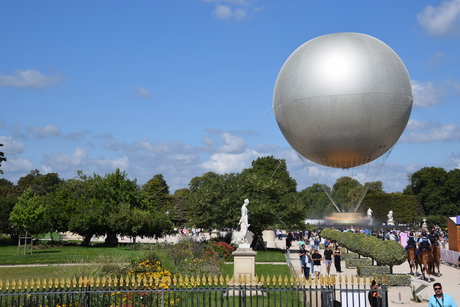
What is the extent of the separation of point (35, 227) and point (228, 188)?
15332 mm

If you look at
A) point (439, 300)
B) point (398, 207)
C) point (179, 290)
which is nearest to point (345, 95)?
point (439, 300)

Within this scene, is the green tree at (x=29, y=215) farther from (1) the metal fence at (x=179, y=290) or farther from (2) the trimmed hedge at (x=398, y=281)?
(2) the trimmed hedge at (x=398, y=281)

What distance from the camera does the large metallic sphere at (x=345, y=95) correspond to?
3791cm

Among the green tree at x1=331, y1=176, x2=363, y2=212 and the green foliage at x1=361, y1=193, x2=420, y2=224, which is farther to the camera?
the green tree at x1=331, y1=176, x2=363, y2=212

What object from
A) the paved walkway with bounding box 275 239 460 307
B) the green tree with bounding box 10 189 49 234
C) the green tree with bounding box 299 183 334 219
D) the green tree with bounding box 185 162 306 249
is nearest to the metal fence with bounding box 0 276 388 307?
the paved walkway with bounding box 275 239 460 307

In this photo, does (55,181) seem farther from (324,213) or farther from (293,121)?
(293,121)

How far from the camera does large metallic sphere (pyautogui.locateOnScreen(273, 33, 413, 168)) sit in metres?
37.9

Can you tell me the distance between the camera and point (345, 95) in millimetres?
37781

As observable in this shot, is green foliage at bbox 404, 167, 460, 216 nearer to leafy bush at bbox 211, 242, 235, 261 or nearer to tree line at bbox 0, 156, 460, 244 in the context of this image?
tree line at bbox 0, 156, 460, 244

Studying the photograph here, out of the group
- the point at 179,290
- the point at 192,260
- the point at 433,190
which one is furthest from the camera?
the point at 433,190

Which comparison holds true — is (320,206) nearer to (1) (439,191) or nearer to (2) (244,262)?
(1) (439,191)

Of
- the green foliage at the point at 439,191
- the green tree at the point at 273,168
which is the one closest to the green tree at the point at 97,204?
the green tree at the point at 273,168

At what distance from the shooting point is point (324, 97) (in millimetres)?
38094

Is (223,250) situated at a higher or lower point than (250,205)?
lower
